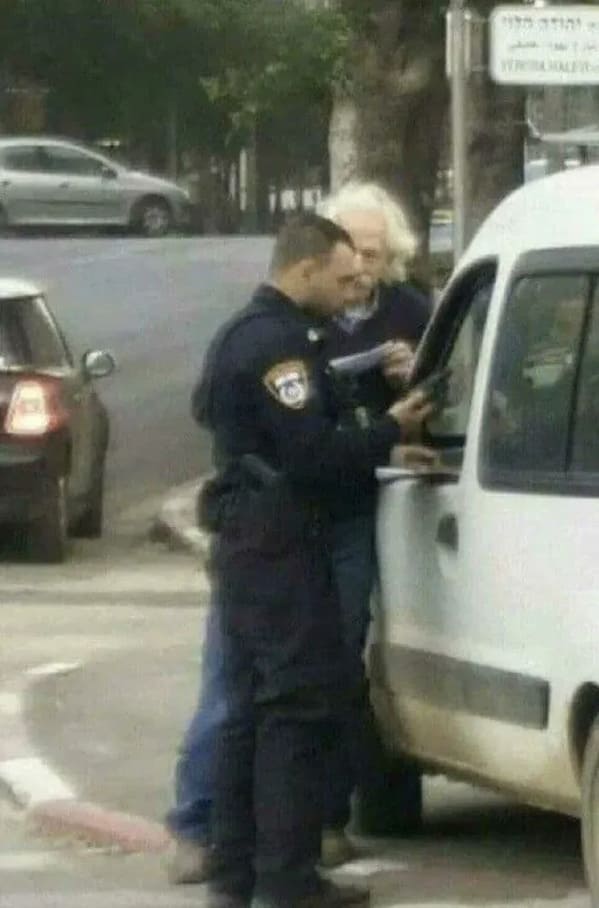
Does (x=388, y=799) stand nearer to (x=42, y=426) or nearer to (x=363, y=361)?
(x=363, y=361)

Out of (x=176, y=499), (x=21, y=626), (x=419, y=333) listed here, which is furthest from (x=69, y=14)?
(x=419, y=333)

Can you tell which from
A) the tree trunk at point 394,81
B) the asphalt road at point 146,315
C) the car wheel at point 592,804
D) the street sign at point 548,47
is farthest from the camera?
the asphalt road at point 146,315

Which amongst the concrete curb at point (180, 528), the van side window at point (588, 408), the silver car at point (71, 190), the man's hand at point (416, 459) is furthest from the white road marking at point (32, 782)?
the silver car at point (71, 190)

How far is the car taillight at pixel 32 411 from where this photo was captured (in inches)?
671

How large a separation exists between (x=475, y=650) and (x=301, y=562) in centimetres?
66

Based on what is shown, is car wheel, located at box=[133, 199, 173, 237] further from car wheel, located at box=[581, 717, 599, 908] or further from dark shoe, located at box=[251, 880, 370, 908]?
car wheel, located at box=[581, 717, 599, 908]

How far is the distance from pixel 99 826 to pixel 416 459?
1725mm

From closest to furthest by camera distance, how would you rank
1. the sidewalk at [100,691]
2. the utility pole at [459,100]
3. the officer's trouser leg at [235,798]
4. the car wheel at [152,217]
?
the officer's trouser leg at [235,798] → the sidewalk at [100,691] → the utility pole at [459,100] → the car wheel at [152,217]

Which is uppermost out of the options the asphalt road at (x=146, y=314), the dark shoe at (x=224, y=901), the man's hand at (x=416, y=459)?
the man's hand at (x=416, y=459)

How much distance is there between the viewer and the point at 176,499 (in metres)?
20.8

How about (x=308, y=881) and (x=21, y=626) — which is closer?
(x=308, y=881)

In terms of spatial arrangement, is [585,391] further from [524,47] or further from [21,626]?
[21,626]

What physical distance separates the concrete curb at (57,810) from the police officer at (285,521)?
127 cm

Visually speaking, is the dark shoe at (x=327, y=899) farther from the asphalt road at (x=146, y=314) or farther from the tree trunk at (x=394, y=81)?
the asphalt road at (x=146, y=314)
